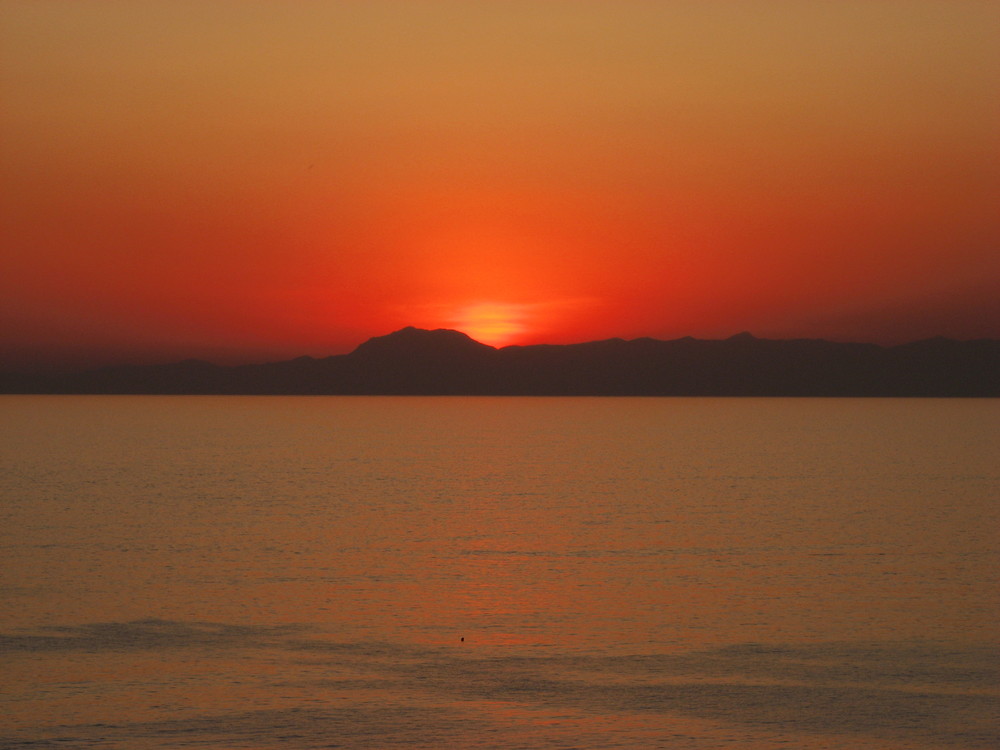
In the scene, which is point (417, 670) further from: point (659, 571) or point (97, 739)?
point (659, 571)

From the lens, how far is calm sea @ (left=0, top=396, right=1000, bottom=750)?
1966 cm

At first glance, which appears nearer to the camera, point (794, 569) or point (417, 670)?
point (417, 670)

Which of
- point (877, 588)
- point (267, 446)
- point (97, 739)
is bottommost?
point (97, 739)

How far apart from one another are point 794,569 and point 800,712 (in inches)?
686

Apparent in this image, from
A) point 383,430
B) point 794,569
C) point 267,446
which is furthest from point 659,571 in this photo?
point 383,430

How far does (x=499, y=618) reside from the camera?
28172 millimetres

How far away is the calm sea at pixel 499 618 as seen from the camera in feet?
64.5

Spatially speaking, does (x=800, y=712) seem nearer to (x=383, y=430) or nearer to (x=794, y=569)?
(x=794, y=569)

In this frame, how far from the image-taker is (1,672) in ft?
74.0

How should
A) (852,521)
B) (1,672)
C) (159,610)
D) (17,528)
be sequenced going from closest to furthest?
(1,672), (159,610), (17,528), (852,521)

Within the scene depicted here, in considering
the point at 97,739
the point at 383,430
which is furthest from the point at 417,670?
the point at 383,430

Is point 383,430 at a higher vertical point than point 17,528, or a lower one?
higher

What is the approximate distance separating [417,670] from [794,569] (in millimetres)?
17830

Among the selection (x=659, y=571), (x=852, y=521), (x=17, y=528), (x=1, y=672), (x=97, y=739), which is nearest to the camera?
(x=97, y=739)
